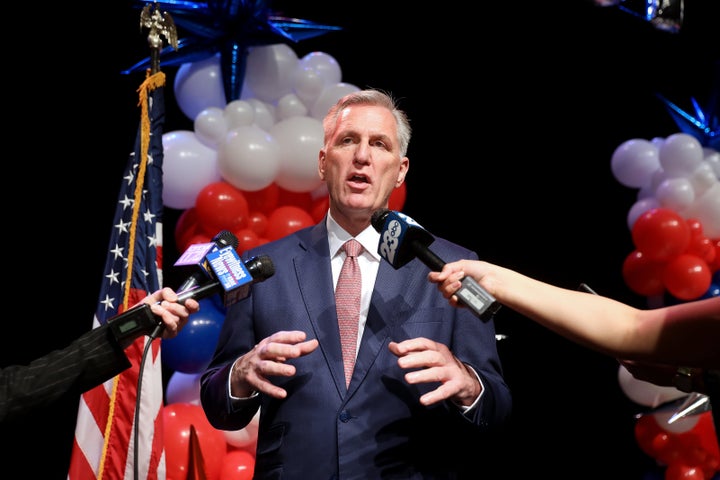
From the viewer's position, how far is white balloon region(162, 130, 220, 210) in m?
3.67

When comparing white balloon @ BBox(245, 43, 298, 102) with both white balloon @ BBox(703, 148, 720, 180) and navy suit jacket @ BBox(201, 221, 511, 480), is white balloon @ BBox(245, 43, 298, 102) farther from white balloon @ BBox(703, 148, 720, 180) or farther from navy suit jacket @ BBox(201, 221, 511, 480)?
white balloon @ BBox(703, 148, 720, 180)

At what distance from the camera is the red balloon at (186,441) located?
3.39m

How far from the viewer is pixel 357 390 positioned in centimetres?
193

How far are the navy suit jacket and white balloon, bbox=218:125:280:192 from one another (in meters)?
1.56

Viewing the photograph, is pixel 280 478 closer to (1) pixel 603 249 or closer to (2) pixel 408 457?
(2) pixel 408 457

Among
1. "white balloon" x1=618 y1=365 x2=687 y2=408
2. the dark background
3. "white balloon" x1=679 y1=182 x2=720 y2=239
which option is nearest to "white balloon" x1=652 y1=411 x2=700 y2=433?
"white balloon" x1=618 y1=365 x2=687 y2=408

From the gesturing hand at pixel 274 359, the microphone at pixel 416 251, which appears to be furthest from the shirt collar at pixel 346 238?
the gesturing hand at pixel 274 359

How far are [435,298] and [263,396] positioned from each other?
0.58 m

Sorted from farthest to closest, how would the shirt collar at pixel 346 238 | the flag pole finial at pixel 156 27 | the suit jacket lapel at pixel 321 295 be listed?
the flag pole finial at pixel 156 27, the shirt collar at pixel 346 238, the suit jacket lapel at pixel 321 295

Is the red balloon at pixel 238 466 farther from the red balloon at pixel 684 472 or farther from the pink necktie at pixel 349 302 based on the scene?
the red balloon at pixel 684 472

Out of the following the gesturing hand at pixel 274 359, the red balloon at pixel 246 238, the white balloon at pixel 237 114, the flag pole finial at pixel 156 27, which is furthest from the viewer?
the white balloon at pixel 237 114

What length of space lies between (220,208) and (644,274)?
2.75 metres

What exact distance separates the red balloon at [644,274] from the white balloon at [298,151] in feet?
7.24

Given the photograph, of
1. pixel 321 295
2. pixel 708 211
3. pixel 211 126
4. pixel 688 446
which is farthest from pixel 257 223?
pixel 688 446
